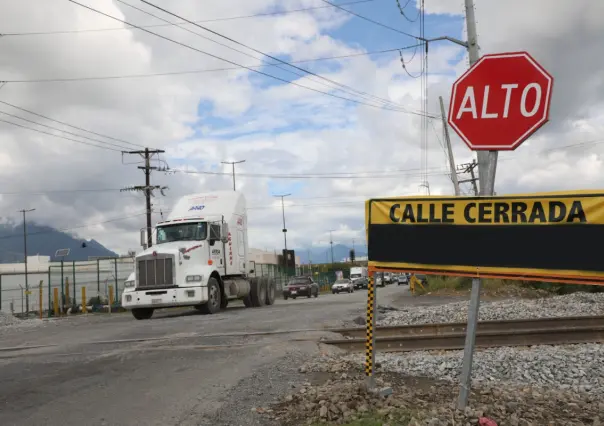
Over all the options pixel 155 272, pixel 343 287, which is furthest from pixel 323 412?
pixel 343 287

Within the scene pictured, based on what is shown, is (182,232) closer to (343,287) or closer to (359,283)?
(343,287)

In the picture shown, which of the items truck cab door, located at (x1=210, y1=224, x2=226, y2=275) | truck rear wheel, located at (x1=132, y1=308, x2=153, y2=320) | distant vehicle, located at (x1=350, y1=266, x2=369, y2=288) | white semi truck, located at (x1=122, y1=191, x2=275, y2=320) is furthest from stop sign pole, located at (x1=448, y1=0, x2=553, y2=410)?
distant vehicle, located at (x1=350, y1=266, x2=369, y2=288)

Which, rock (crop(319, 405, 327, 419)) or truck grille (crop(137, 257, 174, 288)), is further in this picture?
truck grille (crop(137, 257, 174, 288))

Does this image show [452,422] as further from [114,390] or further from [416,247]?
[114,390]

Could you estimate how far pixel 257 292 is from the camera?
24000 mm

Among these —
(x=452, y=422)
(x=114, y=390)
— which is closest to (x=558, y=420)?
(x=452, y=422)

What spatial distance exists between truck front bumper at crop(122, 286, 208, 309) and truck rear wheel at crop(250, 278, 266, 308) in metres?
5.33

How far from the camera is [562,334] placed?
10.0m

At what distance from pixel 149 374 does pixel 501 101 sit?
5780mm

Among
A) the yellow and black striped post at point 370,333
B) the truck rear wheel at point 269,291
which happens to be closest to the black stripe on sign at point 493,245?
the yellow and black striped post at point 370,333

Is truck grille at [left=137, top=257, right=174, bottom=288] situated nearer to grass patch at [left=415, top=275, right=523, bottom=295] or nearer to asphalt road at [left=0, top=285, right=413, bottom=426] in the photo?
asphalt road at [left=0, top=285, right=413, bottom=426]

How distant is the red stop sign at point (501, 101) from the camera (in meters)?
4.82

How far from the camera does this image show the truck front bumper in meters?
18.4

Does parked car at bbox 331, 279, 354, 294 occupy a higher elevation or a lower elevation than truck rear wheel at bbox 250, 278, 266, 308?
lower
